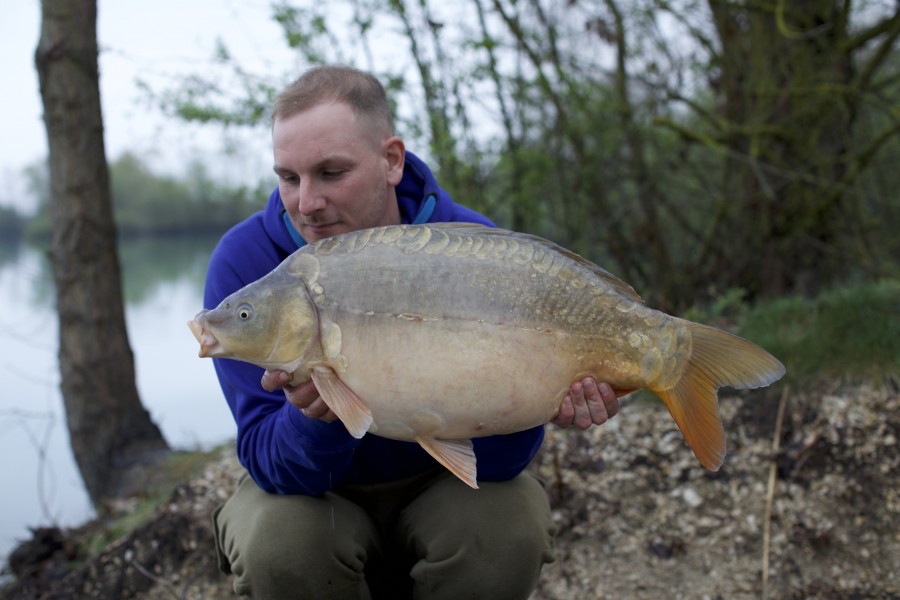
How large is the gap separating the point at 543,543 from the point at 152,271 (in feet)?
42.8

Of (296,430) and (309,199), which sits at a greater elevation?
(309,199)

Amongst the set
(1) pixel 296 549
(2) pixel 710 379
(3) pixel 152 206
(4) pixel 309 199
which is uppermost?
(4) pixel 309 199

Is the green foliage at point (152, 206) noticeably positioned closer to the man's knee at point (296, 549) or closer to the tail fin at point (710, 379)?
the man's knee at point (296, 549)

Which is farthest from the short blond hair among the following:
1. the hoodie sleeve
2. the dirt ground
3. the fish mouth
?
the dirt ground

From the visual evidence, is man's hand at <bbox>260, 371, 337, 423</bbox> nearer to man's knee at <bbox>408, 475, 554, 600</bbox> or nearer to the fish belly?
the fish belly

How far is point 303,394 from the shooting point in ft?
4.27

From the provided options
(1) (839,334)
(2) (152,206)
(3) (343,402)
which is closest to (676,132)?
(1) (839,334)

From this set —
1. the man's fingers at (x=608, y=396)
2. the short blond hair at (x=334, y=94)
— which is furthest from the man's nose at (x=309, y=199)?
the man's fingers at (x=608, y=396)

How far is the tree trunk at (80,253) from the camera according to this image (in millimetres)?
3156

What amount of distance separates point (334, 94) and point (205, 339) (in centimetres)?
51

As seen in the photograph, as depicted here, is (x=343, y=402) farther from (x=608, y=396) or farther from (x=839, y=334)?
(x=839, y=334)

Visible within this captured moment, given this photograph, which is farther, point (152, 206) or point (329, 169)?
point (152, 206)

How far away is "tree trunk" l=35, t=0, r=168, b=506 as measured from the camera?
124 inches

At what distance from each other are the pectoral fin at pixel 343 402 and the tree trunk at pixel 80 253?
83.3 inches
